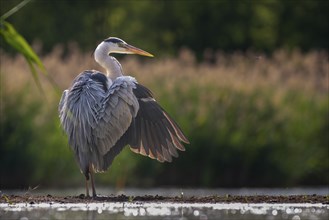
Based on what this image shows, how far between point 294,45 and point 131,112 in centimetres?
2403

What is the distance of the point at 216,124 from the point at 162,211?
25.9ft

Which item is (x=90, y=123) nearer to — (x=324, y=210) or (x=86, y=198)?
(x=86, y=198)

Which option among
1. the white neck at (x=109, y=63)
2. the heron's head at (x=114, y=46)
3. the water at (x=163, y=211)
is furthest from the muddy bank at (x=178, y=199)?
the heron's head at (x=114, y=46)

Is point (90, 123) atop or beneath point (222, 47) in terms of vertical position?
beneath

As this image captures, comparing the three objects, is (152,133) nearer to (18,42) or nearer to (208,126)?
(208,126)

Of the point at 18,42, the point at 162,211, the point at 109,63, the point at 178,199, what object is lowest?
the point at 162,211

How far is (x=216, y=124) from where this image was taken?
16.9m

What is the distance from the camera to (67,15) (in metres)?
32.3

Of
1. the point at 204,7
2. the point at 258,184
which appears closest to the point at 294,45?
the point at 204,7

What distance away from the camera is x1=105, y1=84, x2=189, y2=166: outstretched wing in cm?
1096

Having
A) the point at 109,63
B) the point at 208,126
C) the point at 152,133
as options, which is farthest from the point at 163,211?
the point at 208,126

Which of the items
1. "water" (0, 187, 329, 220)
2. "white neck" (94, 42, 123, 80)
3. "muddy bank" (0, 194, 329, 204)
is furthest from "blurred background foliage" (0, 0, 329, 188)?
"water" (0, 187, 329, 220)

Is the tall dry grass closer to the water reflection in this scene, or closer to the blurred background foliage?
the blurred background foliage

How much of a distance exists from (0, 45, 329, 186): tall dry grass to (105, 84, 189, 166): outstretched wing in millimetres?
4360
